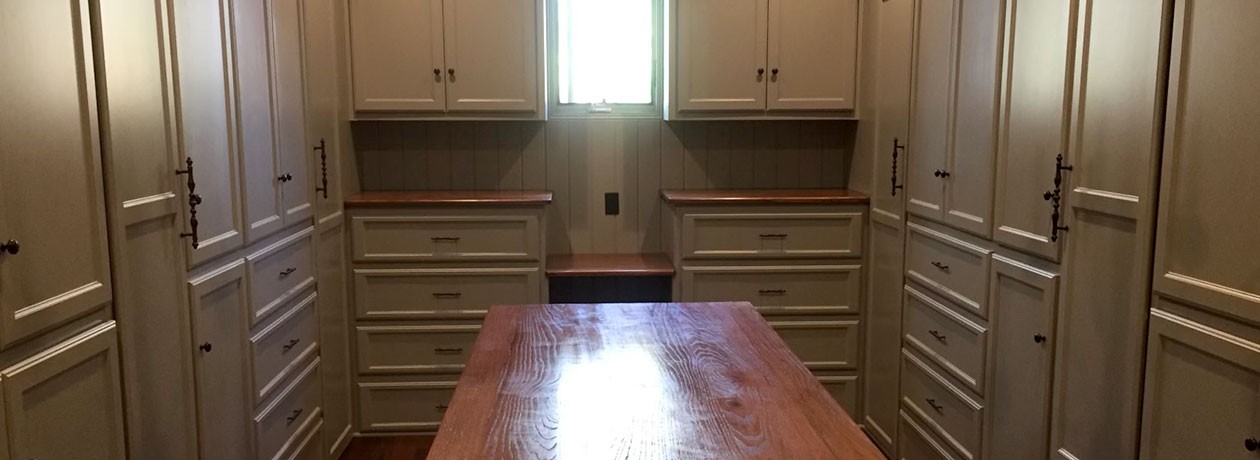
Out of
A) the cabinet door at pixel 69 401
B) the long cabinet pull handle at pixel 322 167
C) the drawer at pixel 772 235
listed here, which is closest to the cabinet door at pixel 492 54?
the long cabinet pull handle at pixel 322 167

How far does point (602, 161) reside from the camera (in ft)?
12.3

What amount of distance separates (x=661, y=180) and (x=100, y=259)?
2.47m

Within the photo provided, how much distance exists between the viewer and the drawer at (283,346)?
2398 millimetres

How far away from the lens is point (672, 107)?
345 cm

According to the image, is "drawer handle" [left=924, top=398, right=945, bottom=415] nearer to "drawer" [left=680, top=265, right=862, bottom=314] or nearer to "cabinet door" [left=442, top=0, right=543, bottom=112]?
"drawer" [left=680, top=265, right=862, bottom=314]

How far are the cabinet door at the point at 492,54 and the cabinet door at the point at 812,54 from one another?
937 millimetres

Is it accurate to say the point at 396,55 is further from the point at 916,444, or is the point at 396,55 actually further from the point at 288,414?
the point at 916,444

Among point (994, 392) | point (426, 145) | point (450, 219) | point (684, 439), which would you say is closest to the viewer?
point (684, 439)

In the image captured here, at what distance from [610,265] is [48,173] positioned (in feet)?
7.55

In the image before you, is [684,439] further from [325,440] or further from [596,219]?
[596,219]

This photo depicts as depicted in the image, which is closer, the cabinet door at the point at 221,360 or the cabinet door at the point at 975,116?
the cabinet door at the point at 221,360

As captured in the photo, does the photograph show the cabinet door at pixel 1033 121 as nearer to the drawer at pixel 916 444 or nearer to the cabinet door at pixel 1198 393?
the cabinet door at pixel 1198 393

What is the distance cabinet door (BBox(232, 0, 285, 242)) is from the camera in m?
2.24

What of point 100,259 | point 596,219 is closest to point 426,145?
point 596,219
